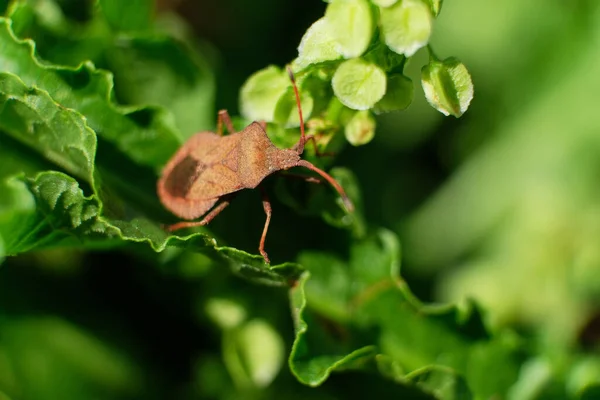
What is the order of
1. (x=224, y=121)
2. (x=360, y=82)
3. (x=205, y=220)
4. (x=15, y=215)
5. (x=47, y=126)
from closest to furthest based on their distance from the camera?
1. (x=360, y=82)
2. (x=15, y=215)
3. (x=47, y=126)
4. (x=205, y=220)
5. (x=224, y=121)

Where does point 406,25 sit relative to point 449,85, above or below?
above

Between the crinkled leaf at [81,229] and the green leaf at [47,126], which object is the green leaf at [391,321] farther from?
the green leaf at [47,126]

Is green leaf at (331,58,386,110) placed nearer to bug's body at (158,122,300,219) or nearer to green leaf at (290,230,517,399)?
bug's body at (158,122,300,219)

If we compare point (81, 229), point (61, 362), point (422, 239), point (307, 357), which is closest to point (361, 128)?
point (307, 357)

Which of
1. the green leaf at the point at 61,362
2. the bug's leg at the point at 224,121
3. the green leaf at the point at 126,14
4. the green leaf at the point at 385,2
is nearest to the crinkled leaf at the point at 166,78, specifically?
the green leaf at the point at 126,14

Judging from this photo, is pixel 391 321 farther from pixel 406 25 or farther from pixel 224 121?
pixel 406 25

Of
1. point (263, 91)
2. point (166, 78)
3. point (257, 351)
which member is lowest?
point (257, 351)
